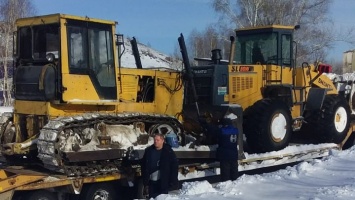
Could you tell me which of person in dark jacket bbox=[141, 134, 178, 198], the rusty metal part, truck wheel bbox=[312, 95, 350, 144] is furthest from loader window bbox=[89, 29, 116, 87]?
truck wheel bbox=[312, 95, 350, 144]

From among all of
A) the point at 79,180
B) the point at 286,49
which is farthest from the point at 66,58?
the point at 286,49

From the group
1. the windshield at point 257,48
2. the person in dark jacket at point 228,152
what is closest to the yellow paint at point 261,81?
the windshield at point 257,48

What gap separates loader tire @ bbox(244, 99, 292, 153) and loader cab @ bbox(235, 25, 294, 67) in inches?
56.4

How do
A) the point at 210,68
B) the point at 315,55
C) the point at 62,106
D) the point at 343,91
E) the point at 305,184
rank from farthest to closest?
the point at 315,55 → the point at 343,91 → the point at 210,68 → the point at 62,106 → the point at 305,184

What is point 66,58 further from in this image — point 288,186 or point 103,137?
point 288,186

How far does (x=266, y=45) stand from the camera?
12.5 meters

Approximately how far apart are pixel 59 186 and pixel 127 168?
1.23 meters

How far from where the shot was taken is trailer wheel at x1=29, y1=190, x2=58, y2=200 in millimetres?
8273

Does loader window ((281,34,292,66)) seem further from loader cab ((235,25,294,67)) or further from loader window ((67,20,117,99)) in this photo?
loader window ((67,20,117,99))

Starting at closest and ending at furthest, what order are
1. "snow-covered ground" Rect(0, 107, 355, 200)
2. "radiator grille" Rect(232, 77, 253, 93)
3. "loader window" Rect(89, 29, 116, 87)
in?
"snow-covered ground" Rect(0, 107, 355, 200), "loader window" Rect(89, 29, 116, 87), "radiator grille" Rect(232, 77, 253, 93)

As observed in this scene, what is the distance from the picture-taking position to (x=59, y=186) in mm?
8297

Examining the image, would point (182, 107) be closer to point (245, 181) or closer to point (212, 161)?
point (212, 161)

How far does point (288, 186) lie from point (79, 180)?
320 cm

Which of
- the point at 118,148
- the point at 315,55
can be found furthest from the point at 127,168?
the point at 315,55
